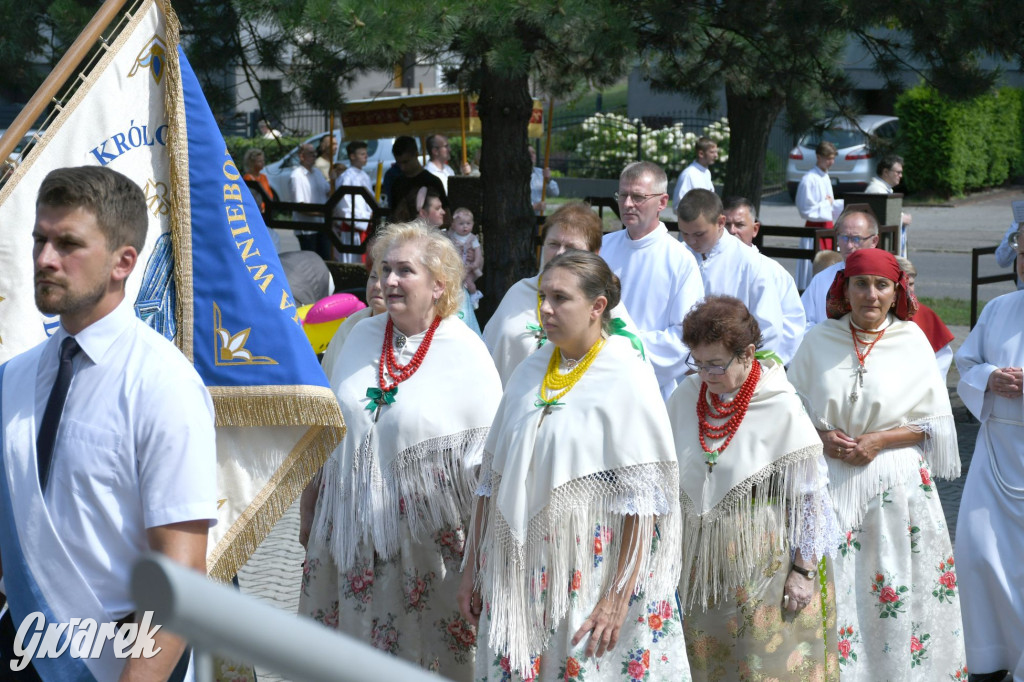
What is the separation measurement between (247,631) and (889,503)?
13.4 feet

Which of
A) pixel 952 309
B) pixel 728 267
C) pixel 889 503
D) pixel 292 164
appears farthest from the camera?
pixel 292 164

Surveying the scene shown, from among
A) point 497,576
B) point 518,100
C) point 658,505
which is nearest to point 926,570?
point 658,505

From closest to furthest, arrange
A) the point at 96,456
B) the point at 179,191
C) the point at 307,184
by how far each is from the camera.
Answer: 1. the point at 96,456
2. the point at 179,191
3. the point at 307,184

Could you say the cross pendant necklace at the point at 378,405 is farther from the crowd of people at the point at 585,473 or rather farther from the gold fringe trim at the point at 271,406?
the gold fringe trim at the point at 271,406

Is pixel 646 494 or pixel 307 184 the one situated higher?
pixel 307 184

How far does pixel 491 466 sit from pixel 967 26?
6089mm

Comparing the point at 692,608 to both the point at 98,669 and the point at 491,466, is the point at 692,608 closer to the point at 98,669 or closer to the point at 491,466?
the point at 491,466

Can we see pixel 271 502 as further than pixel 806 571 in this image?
No

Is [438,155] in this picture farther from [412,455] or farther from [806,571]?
[806,571]

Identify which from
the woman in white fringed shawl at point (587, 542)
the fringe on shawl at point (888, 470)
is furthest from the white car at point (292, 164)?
the woman in white fringed shawl at point (587, 542)

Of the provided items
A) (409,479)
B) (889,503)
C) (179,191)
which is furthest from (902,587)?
(179,191)

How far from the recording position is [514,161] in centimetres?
1007

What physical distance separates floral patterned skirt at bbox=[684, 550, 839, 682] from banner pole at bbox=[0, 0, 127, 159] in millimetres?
2610

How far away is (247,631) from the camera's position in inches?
35.9
